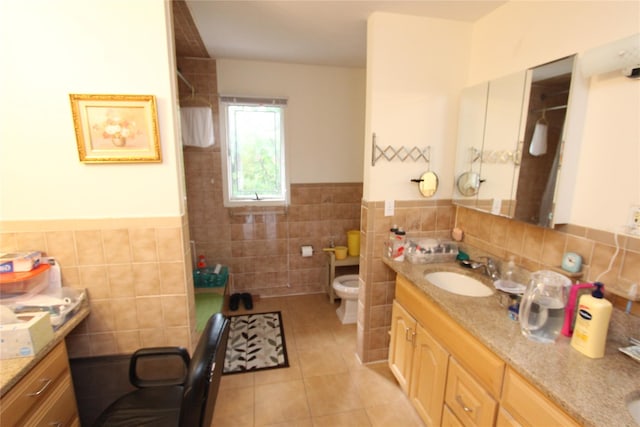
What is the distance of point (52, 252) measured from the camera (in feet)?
4.40

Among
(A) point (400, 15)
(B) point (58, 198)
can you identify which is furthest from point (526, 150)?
(B) point (58, 198)

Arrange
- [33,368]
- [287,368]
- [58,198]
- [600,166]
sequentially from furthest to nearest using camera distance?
[287,368] → [58,198] → [600,166] → [33,368]

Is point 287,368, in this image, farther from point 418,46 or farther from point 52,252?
point 418,46

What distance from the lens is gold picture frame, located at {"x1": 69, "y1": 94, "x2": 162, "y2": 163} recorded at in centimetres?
127

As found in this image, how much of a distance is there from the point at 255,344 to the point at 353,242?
1.39 metres

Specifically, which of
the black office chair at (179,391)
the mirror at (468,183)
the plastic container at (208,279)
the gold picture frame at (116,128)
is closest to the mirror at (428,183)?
the mirror at (468,183)

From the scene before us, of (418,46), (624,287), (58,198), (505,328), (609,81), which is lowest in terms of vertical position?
(505,328)

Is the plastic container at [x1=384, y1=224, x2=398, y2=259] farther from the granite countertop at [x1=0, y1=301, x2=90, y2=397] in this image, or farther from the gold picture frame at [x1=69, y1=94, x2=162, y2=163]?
the granite countertop at [x1=0, y1=301, x2=90, y2=397]

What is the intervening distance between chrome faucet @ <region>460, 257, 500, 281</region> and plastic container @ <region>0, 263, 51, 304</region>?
221 cm

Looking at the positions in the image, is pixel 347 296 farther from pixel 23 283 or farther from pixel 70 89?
pixel 70 89

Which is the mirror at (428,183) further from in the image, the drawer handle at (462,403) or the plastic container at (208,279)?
the plastic container at (208,279)

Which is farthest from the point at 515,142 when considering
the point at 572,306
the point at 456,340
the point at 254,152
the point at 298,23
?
the point at 254,152

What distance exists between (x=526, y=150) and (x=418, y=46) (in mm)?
918

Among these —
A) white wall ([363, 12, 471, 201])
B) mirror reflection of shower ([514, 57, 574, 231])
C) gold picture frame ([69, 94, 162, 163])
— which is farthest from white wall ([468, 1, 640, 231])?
gold picture frame ([69, 94, 162, 163])
